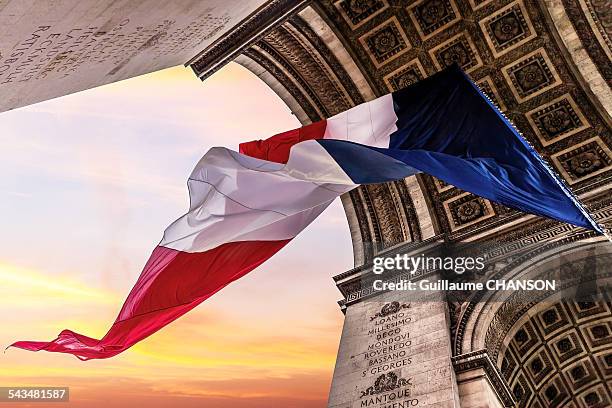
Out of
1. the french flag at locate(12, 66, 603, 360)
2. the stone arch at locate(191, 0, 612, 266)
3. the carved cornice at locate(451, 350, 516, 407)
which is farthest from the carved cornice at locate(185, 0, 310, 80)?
the carved cornice at locate(451, 350, 516, 407)

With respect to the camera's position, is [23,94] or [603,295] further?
[603,295]

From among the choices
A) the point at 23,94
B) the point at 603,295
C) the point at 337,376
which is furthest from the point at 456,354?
the point at 23,94

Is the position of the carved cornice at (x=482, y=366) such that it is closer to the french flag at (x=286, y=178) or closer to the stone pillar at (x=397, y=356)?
the stone pillar at (x=397, y=356)

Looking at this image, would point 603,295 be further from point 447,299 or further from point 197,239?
point 197,239

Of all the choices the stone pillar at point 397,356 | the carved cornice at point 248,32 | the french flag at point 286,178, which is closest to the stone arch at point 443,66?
the carved cornice at point 248,32

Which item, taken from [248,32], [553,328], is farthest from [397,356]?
[248,32]

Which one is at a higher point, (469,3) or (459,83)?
(469,3)

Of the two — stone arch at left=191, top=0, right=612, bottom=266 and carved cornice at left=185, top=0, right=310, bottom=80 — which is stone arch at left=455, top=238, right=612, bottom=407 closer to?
stone arch at left=191, top=0, right=612, bottom=266
